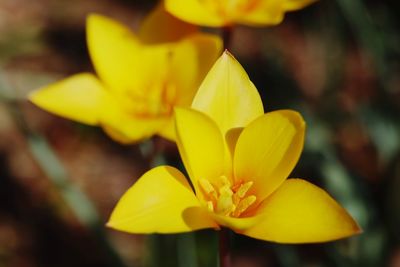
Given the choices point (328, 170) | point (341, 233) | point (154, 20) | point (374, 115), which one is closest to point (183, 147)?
point (341, 233)

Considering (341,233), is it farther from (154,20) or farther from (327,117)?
(327,117)

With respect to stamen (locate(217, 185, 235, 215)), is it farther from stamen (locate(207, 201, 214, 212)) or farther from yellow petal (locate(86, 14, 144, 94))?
yellow petal (locate(86, 14, 144, 94))

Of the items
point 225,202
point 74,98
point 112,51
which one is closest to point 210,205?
point 225,202

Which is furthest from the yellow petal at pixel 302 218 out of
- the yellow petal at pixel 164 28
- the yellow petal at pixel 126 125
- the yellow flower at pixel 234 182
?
the yellow petal at pixel 164 28

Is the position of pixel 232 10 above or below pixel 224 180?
above

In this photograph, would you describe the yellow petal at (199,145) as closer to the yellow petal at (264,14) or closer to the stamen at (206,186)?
the stamen at (206,186)

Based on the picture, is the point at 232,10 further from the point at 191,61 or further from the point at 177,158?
the point at 177,158

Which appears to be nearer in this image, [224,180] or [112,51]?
[224,180]
